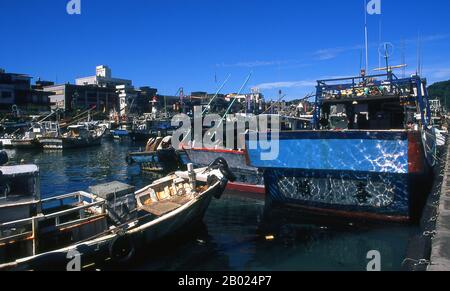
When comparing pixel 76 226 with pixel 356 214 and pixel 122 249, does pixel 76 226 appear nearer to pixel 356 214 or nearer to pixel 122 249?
pixel 122 249

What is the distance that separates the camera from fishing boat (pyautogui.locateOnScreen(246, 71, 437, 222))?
12812mm

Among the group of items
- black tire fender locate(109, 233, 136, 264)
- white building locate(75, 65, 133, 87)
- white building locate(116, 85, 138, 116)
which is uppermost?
white building locate(75, 65, 133, 87)

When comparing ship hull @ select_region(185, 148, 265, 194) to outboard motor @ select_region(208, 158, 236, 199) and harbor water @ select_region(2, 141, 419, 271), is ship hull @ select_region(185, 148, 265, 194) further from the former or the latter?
outboard motor @ select_region(208, 158, 236, 199)

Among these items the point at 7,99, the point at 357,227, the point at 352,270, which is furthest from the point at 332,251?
the point at 7,99

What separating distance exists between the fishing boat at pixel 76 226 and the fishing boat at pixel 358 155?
167 inches

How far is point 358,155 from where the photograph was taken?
13289 mm

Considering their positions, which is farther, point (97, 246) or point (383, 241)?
point (383, 241)

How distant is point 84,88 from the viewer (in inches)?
4230

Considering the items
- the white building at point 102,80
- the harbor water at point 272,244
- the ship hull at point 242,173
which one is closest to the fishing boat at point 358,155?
the harbor water at point 272,244

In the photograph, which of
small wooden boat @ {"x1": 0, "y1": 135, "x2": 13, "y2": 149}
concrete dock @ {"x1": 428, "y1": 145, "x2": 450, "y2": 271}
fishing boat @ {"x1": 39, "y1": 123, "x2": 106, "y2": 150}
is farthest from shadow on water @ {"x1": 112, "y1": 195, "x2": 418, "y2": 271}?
small wooden boat @ {"x1": 0, "y1": 135, "x2": 13, "y2": 149}

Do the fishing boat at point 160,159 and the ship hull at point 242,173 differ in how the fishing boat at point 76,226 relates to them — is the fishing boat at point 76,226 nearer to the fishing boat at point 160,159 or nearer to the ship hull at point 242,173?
the ship hull at point 242,173

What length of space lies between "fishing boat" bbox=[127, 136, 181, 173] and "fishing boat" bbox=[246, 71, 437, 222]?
50.1 feet

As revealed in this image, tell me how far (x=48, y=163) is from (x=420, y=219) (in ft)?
126
